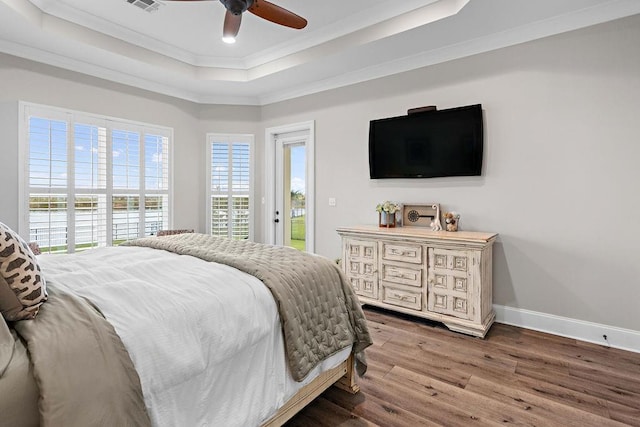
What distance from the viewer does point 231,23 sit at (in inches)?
103

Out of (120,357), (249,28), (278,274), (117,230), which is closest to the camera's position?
(120,357)

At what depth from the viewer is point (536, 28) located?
298 cm

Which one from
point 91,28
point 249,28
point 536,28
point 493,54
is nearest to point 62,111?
point 91,28

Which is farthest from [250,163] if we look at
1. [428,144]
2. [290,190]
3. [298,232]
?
[428,144]

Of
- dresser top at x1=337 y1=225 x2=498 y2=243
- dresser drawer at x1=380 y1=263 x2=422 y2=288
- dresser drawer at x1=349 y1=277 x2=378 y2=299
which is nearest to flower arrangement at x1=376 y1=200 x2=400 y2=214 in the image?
dresser top at x1=337 y1=225 x2=498 y2=243

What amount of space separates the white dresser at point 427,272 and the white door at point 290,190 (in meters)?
1.27

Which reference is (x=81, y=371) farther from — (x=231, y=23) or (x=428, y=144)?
(x=428, y=144)

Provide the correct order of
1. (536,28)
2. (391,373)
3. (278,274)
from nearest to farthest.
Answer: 1. (278,274)
2. (391,373)
3. (536,28)

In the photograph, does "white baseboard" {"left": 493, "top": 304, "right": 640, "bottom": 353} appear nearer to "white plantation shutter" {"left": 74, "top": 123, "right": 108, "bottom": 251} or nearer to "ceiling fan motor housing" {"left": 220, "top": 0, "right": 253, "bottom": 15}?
"ceiling fan motor housing" {"left": 220, "top": 0, "right": 253, "bottom": 15}

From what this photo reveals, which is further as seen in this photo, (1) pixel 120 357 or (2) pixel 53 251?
(2) pixel 53 251

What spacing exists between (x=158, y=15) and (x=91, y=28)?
0.75 m

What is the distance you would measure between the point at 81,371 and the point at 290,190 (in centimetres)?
416

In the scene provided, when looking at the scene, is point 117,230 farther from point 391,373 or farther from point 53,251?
point 391,373

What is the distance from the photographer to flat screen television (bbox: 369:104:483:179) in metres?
3.30
